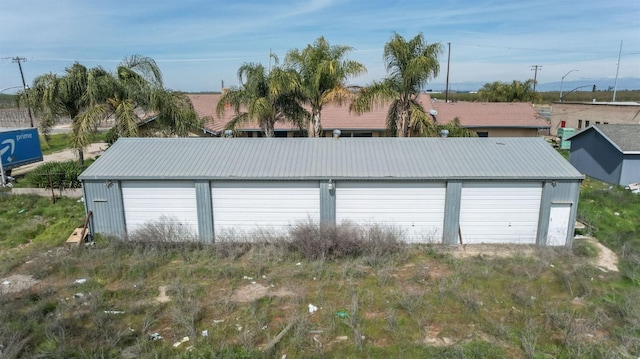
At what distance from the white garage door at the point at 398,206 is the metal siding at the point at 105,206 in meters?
6.56

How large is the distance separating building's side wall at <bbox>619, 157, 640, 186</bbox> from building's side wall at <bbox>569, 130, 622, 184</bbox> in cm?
18

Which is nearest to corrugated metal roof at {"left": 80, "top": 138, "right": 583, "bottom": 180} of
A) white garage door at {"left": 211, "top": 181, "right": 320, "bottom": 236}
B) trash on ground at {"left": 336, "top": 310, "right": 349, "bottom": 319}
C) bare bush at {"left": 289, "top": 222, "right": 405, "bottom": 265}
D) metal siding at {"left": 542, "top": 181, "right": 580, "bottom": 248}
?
metal siding at {"left": 542, "top": 181, "right": 580, "bottom": 248}

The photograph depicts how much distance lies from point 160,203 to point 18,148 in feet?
46.5

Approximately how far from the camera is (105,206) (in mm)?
12250

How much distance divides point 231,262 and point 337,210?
3.37m

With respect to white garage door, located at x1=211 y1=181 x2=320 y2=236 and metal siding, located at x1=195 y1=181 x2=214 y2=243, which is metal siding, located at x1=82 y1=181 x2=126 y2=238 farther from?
white garage door, located at x1=211 y1=181 x2=320 y2=236

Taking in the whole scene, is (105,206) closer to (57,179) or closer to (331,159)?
(57,179)

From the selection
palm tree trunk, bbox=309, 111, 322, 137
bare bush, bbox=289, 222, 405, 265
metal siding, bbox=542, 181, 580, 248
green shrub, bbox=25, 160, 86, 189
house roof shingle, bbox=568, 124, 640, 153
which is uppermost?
palm tree trunk, bbox=309, 111, 322, 137

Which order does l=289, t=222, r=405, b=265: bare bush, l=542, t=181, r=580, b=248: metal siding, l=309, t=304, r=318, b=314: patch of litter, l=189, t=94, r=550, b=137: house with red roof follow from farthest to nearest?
l=189, t=94, r=550, b=137: house with red roof
l=542, t=181, r=580, b=248: metal siding
l=289, t=222, r=405, b=265: bare bush
l=309, t=304, r=318, b=314: patch of litter

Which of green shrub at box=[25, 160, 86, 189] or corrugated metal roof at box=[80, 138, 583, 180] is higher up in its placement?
corrugated metal roof at box=[80, 138, 583, 180]

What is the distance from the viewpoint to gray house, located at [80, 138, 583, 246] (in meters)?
11.8

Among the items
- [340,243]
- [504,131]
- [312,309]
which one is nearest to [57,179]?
[340,243]

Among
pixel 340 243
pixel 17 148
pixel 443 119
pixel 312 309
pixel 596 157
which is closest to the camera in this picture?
pixel 312 309

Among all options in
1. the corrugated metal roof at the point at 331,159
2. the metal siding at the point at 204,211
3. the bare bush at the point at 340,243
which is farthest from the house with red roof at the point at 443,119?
the bare bush at the point at 340,243
